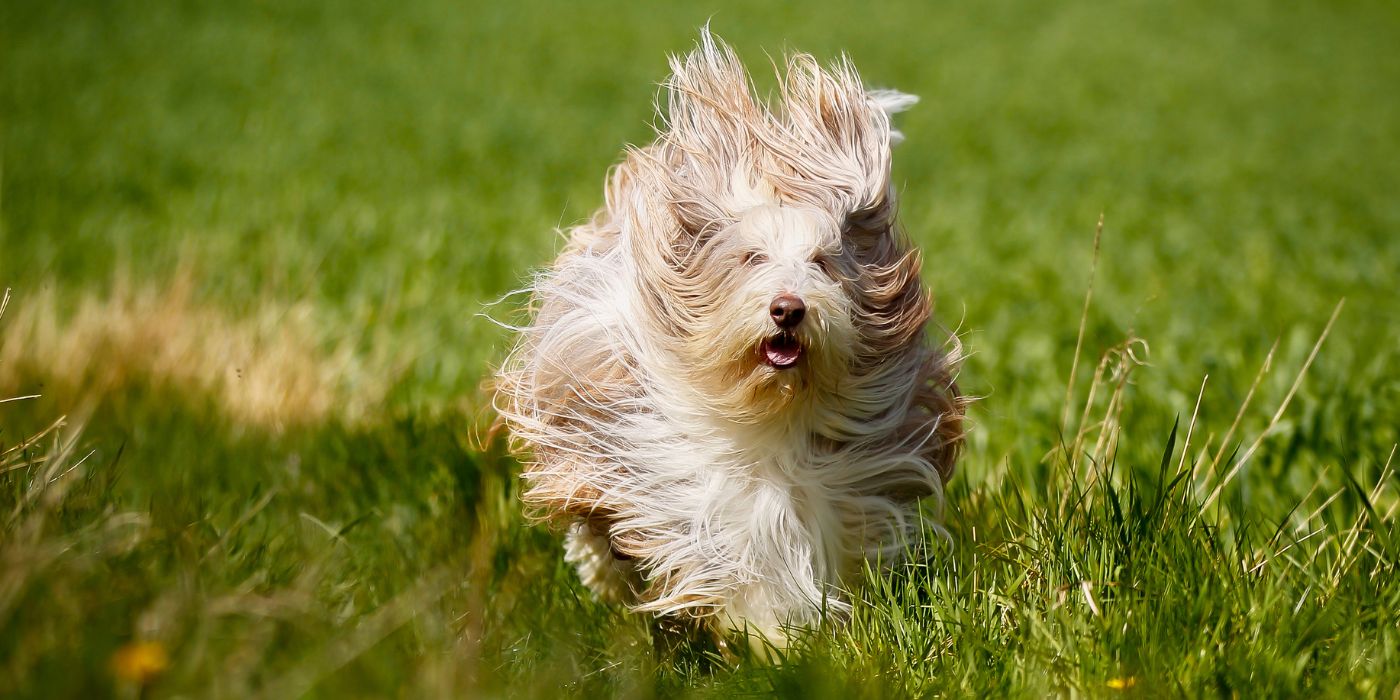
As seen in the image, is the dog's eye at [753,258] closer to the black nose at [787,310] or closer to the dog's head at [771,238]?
the dog's head at [771,238]

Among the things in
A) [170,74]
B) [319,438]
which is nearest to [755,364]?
[319,438]

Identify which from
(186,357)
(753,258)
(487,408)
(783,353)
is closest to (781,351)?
(783,353)

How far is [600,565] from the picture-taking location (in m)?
3.71

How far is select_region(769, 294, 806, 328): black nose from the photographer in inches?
113

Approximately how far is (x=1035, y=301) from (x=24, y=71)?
41.8 feet

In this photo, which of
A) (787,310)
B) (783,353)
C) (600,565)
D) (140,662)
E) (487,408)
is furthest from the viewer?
(487,408)

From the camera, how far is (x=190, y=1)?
20.3 m

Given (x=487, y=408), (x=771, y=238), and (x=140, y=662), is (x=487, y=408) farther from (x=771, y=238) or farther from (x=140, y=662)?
(x=140, y=662)

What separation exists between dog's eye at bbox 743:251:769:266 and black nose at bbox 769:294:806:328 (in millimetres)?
223

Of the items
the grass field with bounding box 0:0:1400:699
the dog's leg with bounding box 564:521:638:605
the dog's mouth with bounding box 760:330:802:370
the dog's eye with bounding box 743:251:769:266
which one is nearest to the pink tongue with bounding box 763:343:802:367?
the dog's mouth with bounding box 760:330:802:370

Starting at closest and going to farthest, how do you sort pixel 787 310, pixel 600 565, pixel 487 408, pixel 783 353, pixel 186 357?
1. pixel 787 310
2. pixel 783 353
3. pixel 600 565
4. pixel 487 408
5. pixel 186 357

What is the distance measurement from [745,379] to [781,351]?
0.40 feet

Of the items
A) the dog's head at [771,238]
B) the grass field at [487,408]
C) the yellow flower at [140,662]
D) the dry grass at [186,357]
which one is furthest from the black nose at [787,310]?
the dry grass at [186,357]

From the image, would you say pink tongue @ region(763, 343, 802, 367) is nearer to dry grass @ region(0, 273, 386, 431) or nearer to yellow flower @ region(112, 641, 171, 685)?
yellow flower @ region(112, 641, 171, 685)
